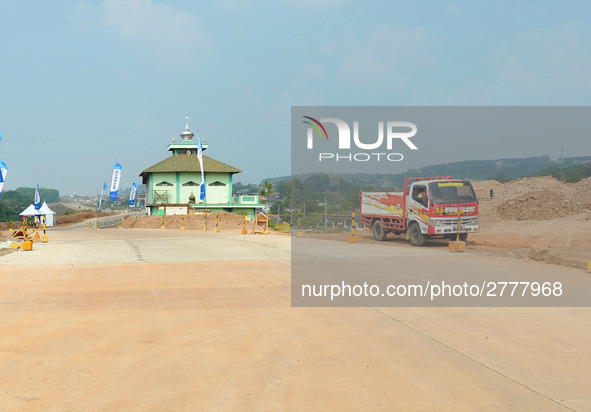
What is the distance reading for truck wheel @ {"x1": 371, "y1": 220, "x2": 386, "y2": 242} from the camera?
25109 mm

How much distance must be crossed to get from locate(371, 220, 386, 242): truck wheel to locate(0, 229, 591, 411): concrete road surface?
562 inches

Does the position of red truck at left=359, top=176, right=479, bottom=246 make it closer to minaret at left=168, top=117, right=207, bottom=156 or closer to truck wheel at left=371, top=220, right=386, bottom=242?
truck wheel at left=371, top=220, right=386, bottom=242

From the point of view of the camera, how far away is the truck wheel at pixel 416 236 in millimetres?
21938

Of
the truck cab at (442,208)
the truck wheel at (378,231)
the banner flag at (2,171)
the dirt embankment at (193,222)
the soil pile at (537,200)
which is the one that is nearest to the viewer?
the truck cab at (442,208)

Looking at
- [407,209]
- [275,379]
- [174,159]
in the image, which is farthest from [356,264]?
[174,159]

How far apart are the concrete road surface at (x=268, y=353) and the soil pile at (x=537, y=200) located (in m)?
29.1

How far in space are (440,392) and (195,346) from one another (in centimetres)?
317

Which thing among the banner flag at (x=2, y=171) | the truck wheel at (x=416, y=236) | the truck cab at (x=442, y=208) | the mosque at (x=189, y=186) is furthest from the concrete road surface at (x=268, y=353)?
the mosque at (x=189, y=186)

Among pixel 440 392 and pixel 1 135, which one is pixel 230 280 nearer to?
pixel 440 392

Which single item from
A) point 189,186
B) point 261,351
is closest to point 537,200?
point 189,186

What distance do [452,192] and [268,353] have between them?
55.2 feet

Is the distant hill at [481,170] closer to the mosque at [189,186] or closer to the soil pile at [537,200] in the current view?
the soil pile at [537,200]

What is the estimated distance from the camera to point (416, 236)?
2231 centimetres

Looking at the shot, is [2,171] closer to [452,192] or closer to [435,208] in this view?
[435,208]
